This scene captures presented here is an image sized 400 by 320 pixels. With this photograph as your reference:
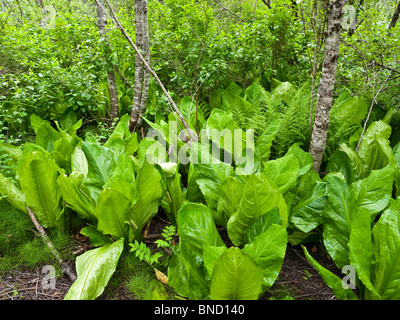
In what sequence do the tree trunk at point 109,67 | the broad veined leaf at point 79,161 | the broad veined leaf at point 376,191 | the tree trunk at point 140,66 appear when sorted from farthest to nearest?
the tree trunk at point 109,67, the tree trunk at point 140,66, the broad veined leaf at point 79,161, the broad veined leaf at point 376,191

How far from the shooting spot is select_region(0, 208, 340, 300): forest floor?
1.90m

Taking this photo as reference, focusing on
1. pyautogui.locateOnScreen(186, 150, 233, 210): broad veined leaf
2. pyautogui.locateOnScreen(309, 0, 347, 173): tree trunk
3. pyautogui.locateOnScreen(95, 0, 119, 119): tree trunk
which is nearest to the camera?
pyautogui.locateOnScreen(186, 150, 233, 210): broad veined leaf

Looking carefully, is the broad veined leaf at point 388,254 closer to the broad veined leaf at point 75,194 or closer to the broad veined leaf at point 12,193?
the broad veined leaf at point 75,194

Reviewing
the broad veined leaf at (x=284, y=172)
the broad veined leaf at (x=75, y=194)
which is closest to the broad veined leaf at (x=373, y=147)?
the broad veined leaf at (x=284, y=172)

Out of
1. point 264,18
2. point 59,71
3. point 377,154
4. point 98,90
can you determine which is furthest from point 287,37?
point 59,71

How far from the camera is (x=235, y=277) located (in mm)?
1502

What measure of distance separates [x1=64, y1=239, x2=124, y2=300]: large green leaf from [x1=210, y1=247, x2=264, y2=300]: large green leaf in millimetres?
705

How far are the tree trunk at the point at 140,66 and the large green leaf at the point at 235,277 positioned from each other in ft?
8.00

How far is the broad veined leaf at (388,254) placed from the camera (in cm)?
160

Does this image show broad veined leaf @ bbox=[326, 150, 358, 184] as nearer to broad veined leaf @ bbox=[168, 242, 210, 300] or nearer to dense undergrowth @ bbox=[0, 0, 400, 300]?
dense undergrowth @ bbox=[0, 0, 400, 300]

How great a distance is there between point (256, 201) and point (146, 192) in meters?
0.79

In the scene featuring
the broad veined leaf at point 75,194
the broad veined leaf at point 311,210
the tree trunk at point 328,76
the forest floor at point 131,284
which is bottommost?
the forest floor at point 131,284

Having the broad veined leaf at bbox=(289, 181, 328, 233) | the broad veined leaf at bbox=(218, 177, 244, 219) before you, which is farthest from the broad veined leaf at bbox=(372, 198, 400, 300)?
the broad veined leaf at bbox=(218, 177, 244, 219)
